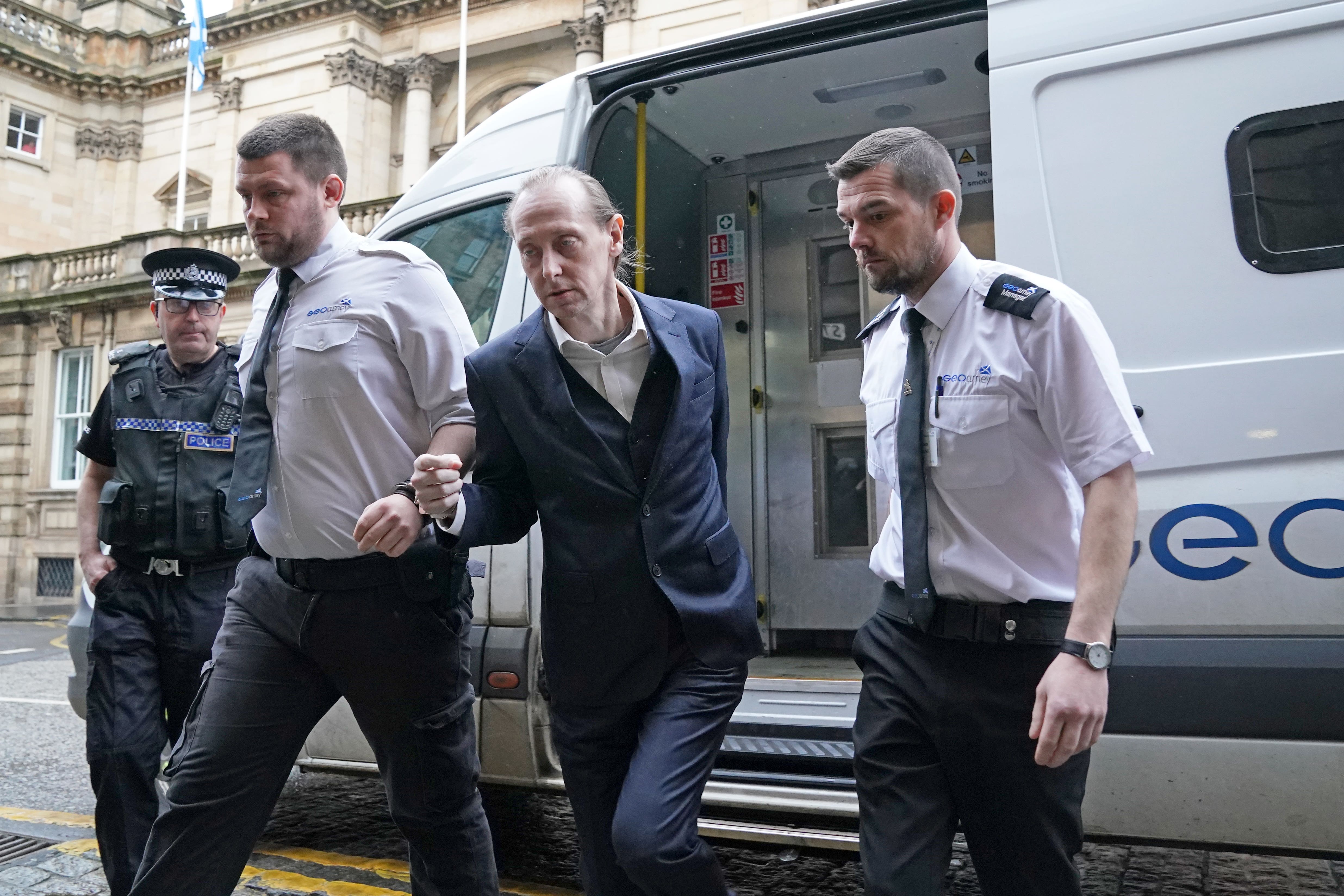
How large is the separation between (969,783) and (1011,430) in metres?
0.64

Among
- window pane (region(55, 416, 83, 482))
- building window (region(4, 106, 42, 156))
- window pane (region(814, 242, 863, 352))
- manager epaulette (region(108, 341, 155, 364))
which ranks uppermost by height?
building window (region(4, 106, 42, 156))

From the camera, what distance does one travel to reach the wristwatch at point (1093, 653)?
171 centimetres

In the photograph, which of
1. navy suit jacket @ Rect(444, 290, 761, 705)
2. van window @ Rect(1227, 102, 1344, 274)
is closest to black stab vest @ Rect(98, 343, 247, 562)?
navy suit jacket @ Rect(444, 290, 761, 705)

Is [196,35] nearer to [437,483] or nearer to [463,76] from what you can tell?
[463,76]

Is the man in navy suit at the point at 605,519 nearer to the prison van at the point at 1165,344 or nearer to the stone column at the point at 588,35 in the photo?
the prison van at the point at 1165,344

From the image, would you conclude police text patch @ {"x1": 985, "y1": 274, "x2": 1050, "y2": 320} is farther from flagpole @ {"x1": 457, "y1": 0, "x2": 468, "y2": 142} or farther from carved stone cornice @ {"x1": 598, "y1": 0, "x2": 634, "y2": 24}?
carved stone cornice @ {"x1": 598, "y1": 0, "x2": 634, "y2": 24}

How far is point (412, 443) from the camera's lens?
2.46 metres

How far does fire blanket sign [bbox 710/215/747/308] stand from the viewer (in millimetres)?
5324

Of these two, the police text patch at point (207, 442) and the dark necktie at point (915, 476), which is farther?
the police text patch at point (207, 442)

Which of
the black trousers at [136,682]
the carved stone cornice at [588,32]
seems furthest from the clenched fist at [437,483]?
the carved stone cornice at [588,32]

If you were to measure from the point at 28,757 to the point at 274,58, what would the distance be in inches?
806

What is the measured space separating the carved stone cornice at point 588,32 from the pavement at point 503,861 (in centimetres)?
1798

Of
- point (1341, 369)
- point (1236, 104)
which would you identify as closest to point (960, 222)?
point (1236, 104)

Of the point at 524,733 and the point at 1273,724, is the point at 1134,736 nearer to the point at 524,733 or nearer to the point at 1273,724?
the point at 1273,724
